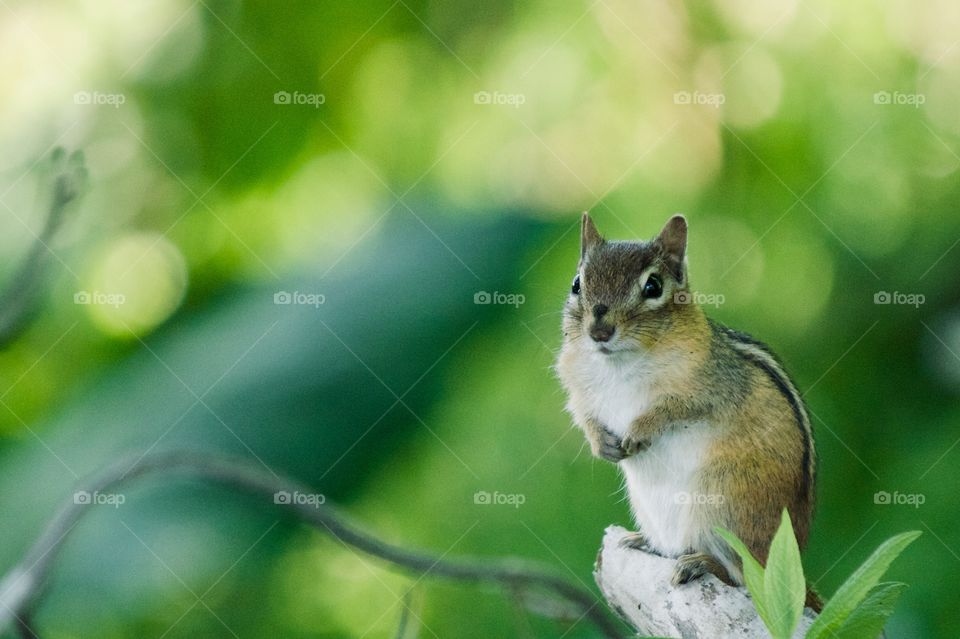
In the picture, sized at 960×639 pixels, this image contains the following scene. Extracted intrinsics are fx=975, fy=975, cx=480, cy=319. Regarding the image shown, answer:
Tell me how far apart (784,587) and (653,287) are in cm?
55

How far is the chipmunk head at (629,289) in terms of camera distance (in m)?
1.15

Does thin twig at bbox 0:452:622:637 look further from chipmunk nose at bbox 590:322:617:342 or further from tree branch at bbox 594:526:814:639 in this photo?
chipmunk nose at bbox 590:322:617:342

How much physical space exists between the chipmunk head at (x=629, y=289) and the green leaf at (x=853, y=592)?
509 millimetres

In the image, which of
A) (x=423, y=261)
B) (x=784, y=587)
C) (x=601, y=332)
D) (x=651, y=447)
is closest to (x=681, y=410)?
(x=651, y=447)

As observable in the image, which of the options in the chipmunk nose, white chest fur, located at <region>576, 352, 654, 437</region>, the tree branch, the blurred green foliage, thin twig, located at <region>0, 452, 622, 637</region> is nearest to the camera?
thin twig, located at <region>0, 452, 622, 637</region>

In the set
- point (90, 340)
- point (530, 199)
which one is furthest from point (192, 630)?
point (530, 199)

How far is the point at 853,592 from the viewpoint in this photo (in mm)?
657

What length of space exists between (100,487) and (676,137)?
191 centimetres

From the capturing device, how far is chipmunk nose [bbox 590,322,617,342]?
3.70 ft

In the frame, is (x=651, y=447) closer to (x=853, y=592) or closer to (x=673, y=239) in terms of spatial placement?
(x=673, y=239)

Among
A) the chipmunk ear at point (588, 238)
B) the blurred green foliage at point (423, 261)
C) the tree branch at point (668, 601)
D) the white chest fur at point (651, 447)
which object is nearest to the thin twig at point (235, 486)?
the tree branch at point (668, 601)

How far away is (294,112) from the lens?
2869mm

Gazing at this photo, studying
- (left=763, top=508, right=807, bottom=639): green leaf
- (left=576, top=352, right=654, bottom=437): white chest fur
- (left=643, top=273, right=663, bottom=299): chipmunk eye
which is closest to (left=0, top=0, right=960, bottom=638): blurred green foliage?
(left=576, top=352, right=654, bottom=437): white chest fur

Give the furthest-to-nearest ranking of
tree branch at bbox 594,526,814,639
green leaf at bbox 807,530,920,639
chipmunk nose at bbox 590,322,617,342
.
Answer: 1. chipmunk nose at bbox 590,322,617,342
2. tree branch at bbox 594,526,814,639
3. green leaf at bbox 807,530,920,639
